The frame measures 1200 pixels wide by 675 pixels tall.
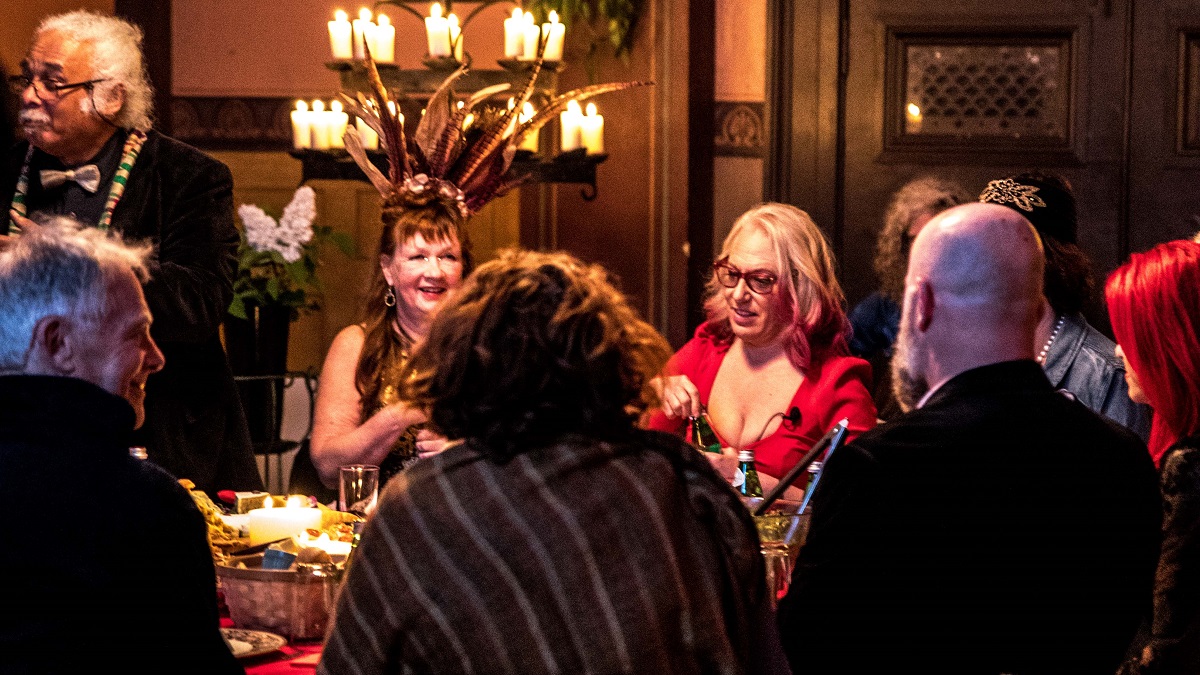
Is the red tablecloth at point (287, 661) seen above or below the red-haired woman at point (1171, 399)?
below

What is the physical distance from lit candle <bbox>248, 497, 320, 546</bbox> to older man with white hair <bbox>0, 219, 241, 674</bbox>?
2.33 ft

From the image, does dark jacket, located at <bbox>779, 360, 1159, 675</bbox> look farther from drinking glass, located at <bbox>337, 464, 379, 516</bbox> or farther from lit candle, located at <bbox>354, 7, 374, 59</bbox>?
lit candle, located at <bbox>354, 7, 374, 59</bbox>

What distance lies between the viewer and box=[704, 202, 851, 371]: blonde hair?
10.5 ft

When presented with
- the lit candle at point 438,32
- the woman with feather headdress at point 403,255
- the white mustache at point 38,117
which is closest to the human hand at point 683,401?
the woman with feather headdress at point 403,255

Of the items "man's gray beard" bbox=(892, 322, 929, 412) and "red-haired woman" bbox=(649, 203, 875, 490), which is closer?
"man's gray beard" bbox=(892, 322, 929, 412)

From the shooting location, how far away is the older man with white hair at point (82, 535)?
1.57 metres

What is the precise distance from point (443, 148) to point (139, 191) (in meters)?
0.70

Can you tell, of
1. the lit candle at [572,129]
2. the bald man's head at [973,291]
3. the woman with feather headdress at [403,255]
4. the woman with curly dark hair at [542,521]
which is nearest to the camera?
the woman with curly dark hair at [542,521]

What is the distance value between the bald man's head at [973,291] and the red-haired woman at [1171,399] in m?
0.47

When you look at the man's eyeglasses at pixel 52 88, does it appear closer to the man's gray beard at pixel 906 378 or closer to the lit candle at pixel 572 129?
the man's gray beard at pixel 906 378

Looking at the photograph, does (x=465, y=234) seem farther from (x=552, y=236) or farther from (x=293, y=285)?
(x=552, y=236)

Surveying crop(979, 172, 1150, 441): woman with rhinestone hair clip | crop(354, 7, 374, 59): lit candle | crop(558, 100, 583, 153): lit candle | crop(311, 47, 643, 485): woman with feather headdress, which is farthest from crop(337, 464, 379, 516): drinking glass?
crop(558, 100, 583, 153): lit candle

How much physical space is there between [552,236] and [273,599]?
388 centimetres

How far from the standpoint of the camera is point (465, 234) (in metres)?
3.17
